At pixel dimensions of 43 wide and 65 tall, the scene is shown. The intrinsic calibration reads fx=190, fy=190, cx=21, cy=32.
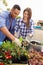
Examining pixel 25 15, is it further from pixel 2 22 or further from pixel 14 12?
pixel 2 22

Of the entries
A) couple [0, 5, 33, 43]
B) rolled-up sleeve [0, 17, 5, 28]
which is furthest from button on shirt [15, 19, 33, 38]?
rolled-up sleeve [0, 17, 5, 28]

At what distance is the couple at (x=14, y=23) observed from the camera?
170 cm

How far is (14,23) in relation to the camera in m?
1.90

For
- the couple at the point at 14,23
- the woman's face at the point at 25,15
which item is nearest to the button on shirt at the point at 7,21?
the couple at the point at 14,23

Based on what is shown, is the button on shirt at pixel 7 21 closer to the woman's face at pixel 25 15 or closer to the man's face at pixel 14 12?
the man's face at pixel 14 12

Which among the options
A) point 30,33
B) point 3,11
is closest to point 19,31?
point 30,33

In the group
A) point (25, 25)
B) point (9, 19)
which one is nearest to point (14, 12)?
point (9, 19)

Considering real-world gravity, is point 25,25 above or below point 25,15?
below

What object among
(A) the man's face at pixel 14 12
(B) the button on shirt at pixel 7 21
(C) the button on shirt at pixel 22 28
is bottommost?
(C) the button on shirt at pixel 22 28

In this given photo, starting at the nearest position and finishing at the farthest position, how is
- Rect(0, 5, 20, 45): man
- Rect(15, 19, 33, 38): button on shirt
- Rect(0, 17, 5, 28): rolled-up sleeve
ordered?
1. Rect(0, 17, 5, 28): rolled-up sleeve
2. Rect(0, 5, 20, 45): man
3. Rect(15, 19, 33, 38): button on shirt

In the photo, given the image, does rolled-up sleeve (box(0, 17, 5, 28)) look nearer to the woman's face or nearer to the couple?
the couple

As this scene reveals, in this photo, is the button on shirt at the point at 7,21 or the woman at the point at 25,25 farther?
the woman at the point at 25,25

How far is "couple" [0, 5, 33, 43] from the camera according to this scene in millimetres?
1695

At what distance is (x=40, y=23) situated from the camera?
2.27m
